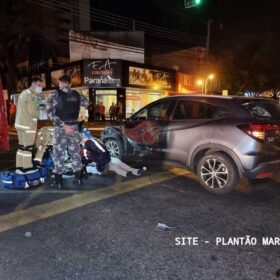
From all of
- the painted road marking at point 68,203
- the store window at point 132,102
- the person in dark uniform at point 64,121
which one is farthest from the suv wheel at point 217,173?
the store window at point 132,102

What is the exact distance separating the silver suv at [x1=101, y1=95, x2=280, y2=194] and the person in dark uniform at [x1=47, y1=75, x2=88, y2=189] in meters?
1.66

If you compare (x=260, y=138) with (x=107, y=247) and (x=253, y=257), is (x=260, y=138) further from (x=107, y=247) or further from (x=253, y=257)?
(x=107, y=247)

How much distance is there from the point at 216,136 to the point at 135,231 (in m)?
2.36

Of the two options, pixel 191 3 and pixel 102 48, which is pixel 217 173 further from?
pixel 102 48

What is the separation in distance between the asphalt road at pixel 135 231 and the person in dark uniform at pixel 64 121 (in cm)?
55

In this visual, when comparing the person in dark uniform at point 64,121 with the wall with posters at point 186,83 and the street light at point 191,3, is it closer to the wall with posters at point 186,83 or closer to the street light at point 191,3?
the street light at point 191,3

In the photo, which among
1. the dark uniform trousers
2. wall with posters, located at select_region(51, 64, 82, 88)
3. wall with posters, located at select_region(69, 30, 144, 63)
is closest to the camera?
the dark uniform trousers

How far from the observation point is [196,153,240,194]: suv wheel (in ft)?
17.5

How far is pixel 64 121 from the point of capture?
5453 mm

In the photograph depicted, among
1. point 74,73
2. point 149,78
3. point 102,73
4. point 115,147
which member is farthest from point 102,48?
point 115,147

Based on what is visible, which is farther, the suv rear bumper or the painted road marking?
the suv rear bumper

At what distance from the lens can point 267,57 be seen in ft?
112

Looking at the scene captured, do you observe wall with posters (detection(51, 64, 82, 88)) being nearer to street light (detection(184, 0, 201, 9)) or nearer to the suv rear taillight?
street light (detection(184, 0, 201, 9))


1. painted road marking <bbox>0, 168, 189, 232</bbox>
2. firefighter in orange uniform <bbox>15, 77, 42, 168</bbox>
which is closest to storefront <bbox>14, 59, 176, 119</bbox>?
firefighter in orange uniform <bbox>15, 77, 42, 168</bbox>
